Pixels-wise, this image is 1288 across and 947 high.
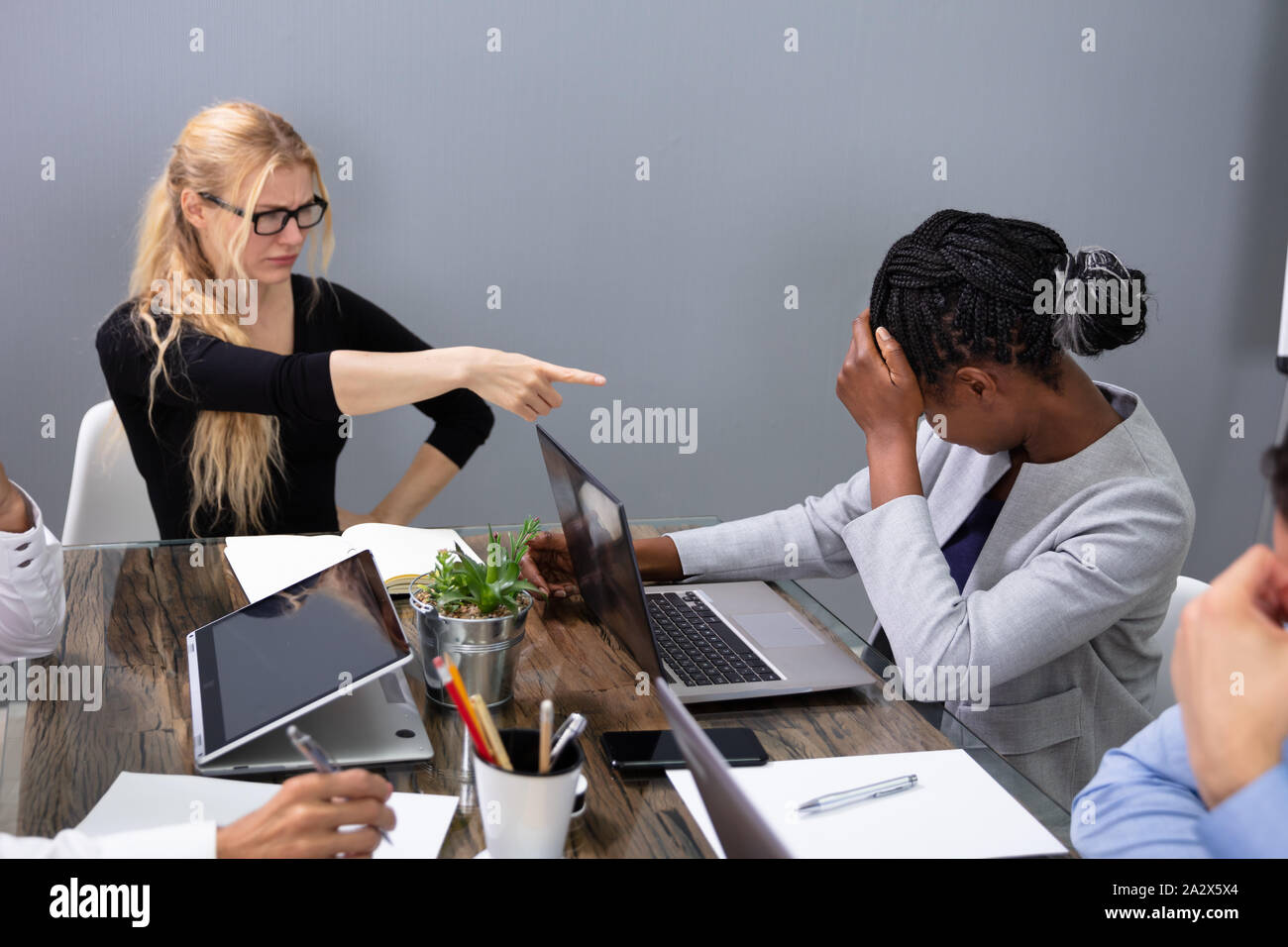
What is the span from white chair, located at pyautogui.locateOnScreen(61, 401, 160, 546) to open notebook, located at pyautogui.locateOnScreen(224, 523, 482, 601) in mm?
516

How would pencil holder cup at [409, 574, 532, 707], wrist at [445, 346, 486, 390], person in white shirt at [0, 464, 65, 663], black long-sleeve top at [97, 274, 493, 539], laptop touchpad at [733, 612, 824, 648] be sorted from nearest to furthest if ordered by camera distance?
pencil holder cup at [409, 574, 532, 707]
person in white shirt at [0, 464, 65, 663]
laptop touchpad at [733, 612, 824, 648]
wrist at [445, 346, 486, 390]
black long-sleeve top at [97, 274, 493, 539]

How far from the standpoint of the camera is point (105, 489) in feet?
7.07

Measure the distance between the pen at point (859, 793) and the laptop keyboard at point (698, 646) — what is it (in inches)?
9.8

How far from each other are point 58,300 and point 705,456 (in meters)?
1.56

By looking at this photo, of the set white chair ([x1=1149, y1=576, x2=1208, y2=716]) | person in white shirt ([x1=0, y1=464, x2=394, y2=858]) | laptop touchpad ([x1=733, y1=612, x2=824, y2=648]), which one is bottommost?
white chair ([x1=1149, y1=576, x2=1208, y2=716])

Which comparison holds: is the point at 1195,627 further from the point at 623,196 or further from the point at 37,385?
the point at 37,385

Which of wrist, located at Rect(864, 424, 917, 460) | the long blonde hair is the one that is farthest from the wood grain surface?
the long blonde hair

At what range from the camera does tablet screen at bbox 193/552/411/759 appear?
1.08 m

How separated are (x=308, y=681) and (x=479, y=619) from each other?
181 millimetres

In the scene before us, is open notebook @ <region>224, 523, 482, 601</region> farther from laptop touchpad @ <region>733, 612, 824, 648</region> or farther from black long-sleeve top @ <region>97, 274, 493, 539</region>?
laptop touchpad @ <region>733, 612, 824, 648</region>

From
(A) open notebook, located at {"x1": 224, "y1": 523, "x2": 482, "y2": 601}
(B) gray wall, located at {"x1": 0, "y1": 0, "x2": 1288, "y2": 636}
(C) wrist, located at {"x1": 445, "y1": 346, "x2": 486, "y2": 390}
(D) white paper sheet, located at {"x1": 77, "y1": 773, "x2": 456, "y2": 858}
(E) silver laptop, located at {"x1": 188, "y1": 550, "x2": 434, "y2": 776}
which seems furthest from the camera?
(B) gray wall, located at {"x1": 0, "y1": 0, "x2": 1288, "y2": 636}

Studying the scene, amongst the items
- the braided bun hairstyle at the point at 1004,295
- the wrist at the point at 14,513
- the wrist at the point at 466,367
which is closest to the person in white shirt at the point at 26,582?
the wrist at the point at 14,513

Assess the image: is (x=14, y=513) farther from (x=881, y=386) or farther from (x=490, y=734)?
(x=881, y=386)

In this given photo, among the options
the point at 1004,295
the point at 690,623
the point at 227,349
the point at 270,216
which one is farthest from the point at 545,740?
the point at 270,216
